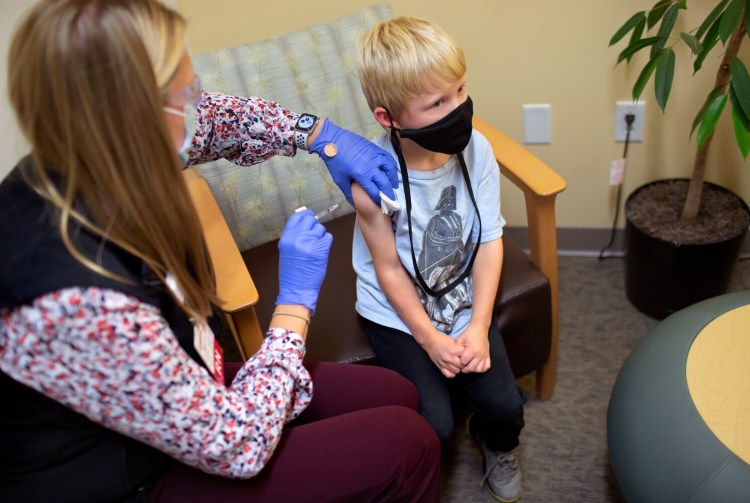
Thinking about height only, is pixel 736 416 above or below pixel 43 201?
below

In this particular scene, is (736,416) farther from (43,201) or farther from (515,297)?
(43,201)

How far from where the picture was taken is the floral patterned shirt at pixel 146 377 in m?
0.79

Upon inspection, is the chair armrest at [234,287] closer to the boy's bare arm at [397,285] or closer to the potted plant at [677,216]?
the boy's bare arm at [397,285]

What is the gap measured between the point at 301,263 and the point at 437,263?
0.31m

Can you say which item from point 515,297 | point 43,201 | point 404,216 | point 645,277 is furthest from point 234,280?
point 645,277

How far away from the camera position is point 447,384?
1371 millimetres

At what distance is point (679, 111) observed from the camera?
1767 millimetres

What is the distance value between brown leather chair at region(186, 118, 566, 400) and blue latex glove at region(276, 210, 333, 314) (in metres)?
0.16

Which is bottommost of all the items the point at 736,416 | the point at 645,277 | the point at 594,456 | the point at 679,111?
the point at 594,456

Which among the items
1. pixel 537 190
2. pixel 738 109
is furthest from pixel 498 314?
pixel 738 109

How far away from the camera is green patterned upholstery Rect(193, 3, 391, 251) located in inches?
63.1

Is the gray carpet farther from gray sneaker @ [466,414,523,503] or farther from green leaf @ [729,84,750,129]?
green leaf @ [729,84,750,129]

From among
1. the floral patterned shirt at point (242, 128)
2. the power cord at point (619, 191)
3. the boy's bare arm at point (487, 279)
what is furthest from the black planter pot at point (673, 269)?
the floral patterned shirt at point (242, 128)

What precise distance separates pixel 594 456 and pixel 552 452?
0.09 m
